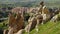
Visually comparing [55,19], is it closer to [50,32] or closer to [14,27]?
[50,32]

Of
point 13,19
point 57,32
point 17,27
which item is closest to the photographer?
point 57,32

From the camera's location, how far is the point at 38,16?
46.8 m

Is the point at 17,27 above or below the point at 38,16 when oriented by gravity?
below

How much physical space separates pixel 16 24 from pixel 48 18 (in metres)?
13.5

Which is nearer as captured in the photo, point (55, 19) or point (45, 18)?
point (55, 19)

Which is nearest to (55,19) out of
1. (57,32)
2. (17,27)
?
(57,32)

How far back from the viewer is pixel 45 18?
44.7 meters

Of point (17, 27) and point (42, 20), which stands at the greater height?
point (42, 20)

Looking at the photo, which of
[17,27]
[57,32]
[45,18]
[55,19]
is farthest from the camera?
[17,27]

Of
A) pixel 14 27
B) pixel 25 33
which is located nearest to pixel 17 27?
pixel 14 27

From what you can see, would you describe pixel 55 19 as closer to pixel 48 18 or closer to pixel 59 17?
pixel 59 17

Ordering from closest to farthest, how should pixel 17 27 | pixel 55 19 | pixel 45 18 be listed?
pixel 55 19, pixel 45 18, pixel 17 27

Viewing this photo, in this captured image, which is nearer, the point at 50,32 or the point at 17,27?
the point at 50,32

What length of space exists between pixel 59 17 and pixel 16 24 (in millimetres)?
17364
